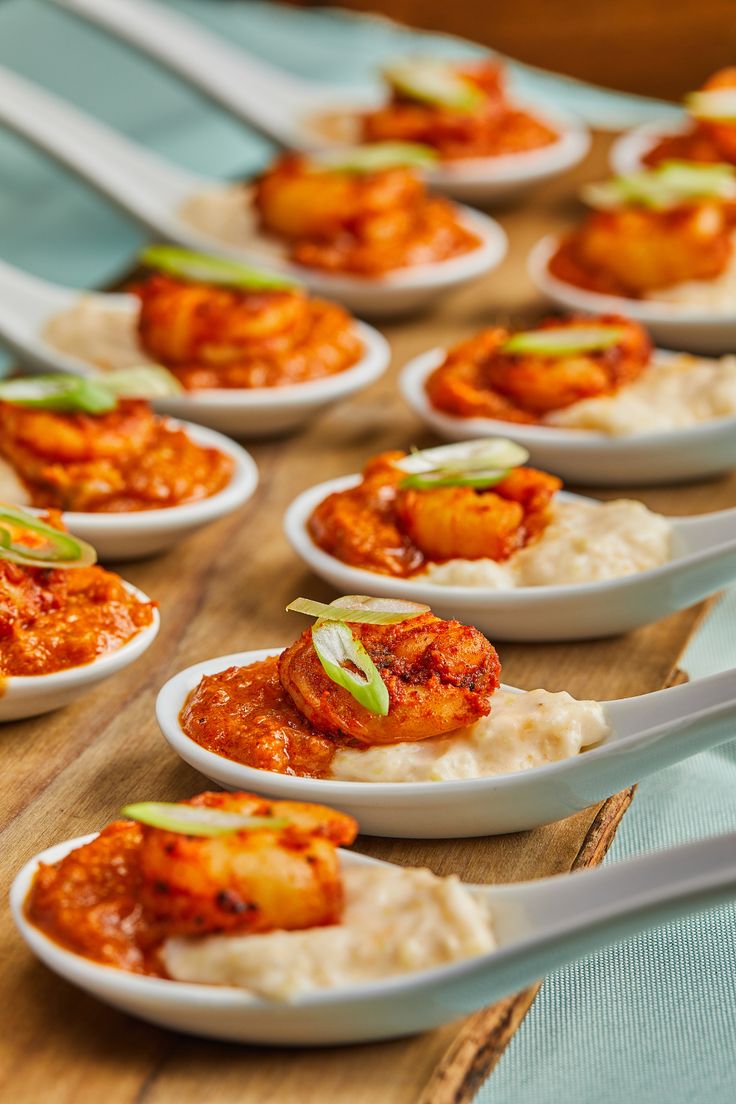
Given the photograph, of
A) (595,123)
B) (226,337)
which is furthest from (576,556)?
(595,123)

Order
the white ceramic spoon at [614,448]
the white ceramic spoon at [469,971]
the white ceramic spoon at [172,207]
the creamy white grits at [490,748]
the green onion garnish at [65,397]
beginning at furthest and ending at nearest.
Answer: the white ceramic spoon at [172,207], the white ceramic spoon at [614,448], the green onion garnish at [65,397], the creamy white grits at [490,748], the white ceramic spoon at [469,971]

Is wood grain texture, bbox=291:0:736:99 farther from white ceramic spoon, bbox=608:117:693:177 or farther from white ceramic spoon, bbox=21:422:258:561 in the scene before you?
white ceramic spoon, bbox=21:422:258:561

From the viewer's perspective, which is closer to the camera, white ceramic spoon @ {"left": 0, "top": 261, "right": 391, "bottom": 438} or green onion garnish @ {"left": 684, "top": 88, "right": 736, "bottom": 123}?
white ceramic spoon @ {"left": 0, "top": 261, "right": 391, "bottom": 438}

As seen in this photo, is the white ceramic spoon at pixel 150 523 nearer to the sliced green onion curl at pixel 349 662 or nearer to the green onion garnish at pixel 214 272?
the green onion garnish at pixel 214 272

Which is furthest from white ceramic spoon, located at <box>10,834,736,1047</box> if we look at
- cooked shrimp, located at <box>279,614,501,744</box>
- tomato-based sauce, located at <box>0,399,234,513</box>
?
tomato-based sauce, located at <box>0,399,234,513</box>

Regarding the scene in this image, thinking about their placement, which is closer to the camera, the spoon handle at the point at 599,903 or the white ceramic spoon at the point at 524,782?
the spoon handle at the point at 599,903

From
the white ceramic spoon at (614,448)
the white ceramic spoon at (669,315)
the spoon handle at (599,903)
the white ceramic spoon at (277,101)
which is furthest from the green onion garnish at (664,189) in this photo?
the spoon handle at (599,903)

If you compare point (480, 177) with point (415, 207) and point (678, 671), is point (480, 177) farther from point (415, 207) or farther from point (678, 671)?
point (678, 671)
